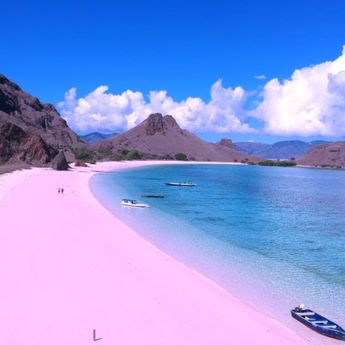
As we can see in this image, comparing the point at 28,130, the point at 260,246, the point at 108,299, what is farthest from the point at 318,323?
the point at 28,130

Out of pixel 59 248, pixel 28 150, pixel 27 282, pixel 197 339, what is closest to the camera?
pixel 197 339

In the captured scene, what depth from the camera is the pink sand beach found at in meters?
8.08

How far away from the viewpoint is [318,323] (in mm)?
9125

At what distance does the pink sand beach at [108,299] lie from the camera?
808 cm

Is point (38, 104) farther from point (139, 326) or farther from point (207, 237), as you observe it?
point (139, 326)

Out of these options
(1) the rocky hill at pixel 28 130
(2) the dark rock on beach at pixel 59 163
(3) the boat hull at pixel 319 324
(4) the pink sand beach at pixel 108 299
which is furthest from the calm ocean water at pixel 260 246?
(1) the rocky hill at pixel 28 130

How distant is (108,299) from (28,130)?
6919cm

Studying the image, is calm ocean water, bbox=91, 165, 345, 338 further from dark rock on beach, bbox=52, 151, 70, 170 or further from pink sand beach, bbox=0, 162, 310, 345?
dark rock on beach, bbox=52, 151, 70, 170

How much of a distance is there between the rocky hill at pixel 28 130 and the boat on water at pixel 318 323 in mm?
51256

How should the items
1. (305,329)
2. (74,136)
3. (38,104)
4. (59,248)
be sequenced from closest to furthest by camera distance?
(305,329), (59,248), (38,104), (74,136)

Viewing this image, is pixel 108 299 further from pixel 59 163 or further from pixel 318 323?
pixel 59 163

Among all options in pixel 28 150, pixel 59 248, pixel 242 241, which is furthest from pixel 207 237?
pixel 28 150

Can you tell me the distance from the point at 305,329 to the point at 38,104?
13356cm

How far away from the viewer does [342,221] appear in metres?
27.3
